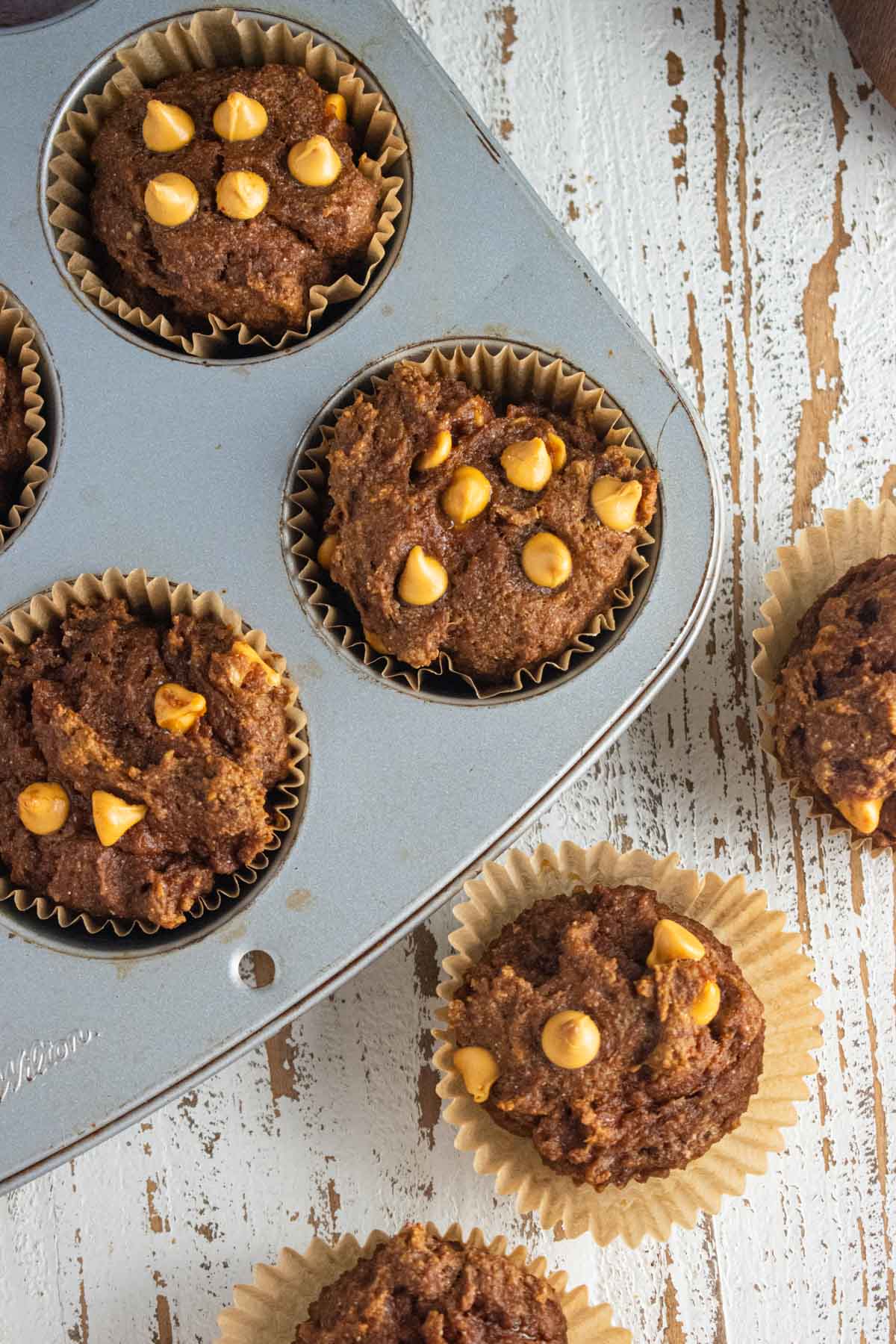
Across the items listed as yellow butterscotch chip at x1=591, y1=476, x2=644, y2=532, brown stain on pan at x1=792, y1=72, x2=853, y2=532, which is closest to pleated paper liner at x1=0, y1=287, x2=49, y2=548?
yellow butterscotch chip at x1=591, y1=476, x2=644, y2=532

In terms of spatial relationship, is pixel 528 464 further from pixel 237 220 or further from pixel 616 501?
pixel 237 220

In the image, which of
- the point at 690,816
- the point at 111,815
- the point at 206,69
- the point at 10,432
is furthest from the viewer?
the point at 690,816

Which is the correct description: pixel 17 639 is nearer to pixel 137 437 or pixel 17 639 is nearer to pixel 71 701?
pixel 71 701

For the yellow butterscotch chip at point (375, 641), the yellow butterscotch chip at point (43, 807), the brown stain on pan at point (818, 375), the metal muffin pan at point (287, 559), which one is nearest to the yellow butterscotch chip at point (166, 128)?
the metal muffin pan at point (287, 559)

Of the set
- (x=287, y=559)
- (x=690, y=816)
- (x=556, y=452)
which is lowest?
(x=690, y=816)

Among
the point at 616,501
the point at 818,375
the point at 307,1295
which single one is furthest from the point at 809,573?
the point at 307,1295

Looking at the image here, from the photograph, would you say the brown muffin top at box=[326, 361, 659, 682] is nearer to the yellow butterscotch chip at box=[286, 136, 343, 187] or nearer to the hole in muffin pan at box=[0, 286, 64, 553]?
the yellow butterscotch chip at box=[286, 136, 343, 187]

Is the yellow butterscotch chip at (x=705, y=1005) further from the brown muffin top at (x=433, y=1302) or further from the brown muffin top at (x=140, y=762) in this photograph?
the brown muffin top at (x=140, y=762)
